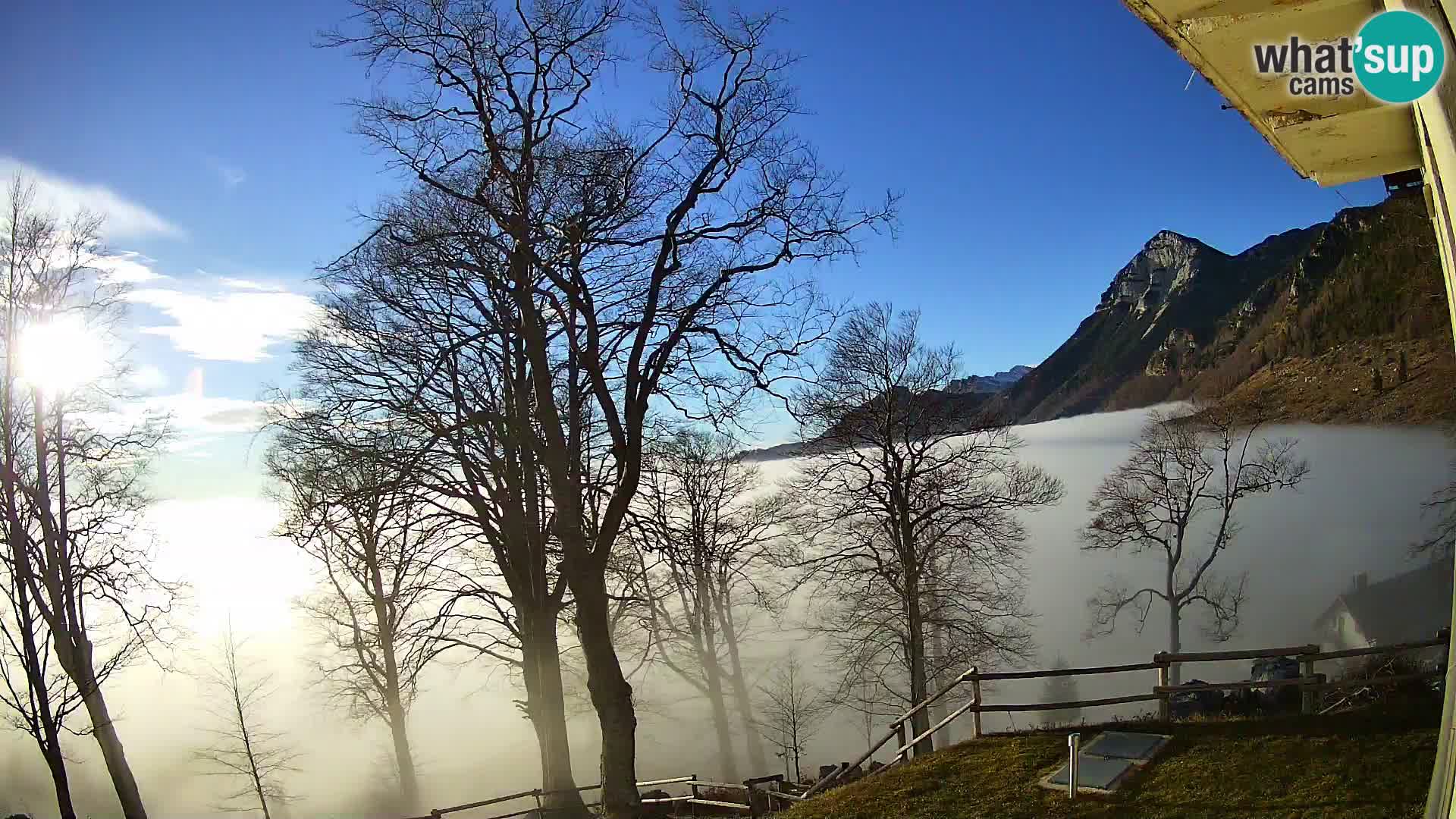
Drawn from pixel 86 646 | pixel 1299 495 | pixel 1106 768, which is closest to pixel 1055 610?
pixel 1299 495

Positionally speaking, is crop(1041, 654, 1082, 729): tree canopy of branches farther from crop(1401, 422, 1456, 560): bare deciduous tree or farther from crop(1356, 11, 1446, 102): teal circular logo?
crop(1356, 11, 1446, 102): teal circular logo

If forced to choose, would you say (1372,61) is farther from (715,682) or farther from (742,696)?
(742,696)

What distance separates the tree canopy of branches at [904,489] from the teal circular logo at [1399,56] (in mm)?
14581

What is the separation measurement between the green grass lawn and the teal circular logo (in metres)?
7.05

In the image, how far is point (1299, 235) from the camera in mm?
26656

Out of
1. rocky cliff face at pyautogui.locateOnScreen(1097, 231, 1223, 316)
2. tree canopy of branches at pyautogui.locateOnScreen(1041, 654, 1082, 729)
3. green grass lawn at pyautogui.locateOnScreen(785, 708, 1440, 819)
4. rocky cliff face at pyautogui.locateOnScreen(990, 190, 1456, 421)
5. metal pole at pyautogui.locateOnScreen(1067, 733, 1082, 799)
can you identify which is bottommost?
tree canopy of branches at pyautogui.locateOnScreen(1041, 654, 1082, 729)

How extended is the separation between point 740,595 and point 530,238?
21295 millimetres

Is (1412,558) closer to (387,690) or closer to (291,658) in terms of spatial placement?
(387,690)

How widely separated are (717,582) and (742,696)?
213 inches

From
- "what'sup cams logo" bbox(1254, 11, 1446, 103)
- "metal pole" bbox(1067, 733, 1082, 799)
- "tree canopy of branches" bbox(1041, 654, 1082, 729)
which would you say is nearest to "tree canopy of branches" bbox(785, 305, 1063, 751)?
"metal pole" bbox(1067, 733, 1082, 799)

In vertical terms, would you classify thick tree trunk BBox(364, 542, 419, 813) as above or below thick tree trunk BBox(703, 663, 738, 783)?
above

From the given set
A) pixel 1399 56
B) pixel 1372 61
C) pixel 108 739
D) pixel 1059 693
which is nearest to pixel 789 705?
pixel 1059 693

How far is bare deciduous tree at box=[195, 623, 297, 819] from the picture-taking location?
21.0 metres

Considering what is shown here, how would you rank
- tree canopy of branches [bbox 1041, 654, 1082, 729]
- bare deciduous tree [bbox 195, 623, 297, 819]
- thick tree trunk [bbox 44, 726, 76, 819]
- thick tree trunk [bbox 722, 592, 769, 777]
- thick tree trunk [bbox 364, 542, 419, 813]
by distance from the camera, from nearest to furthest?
thick tree trunk [bbox 44, 726, 76, 819]
thick tree trunk [bbox 364, 542, 419, 813]
bare deciduous tree [bbox 195, 623, 297, 819]
thick tree trunk [bbox 722, 592, 769, 777]
tree canopy of branches [bbox 1041, 654, 1082, 729]
